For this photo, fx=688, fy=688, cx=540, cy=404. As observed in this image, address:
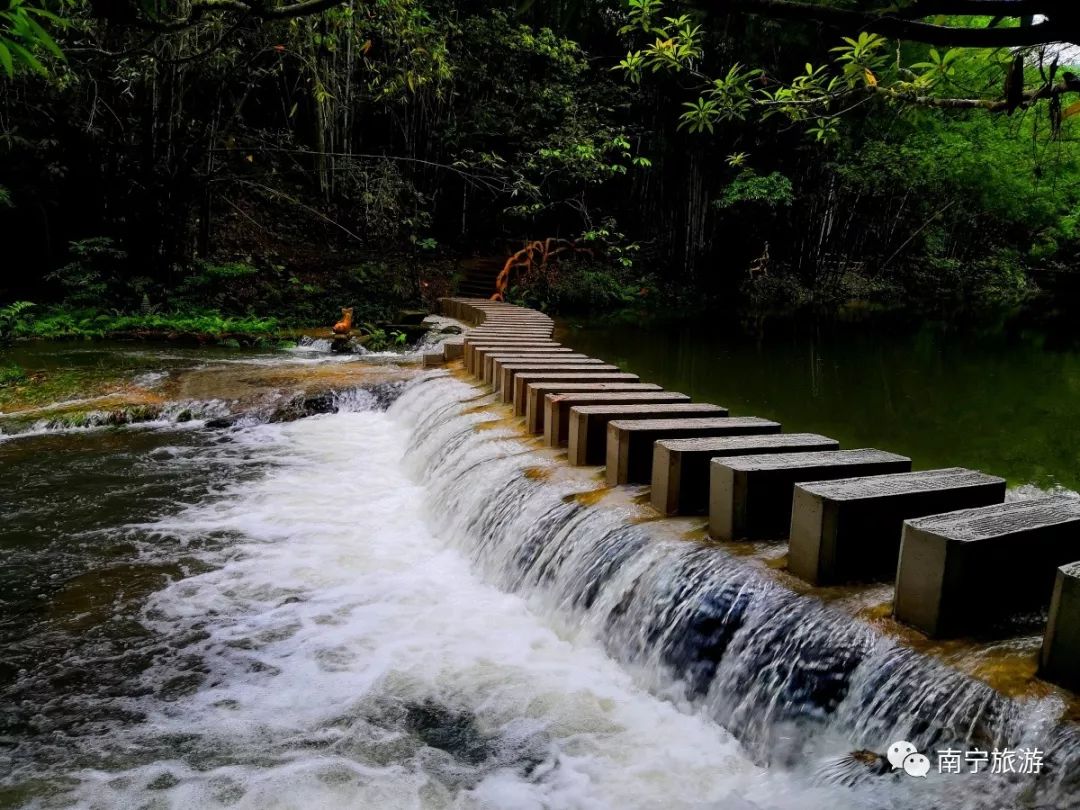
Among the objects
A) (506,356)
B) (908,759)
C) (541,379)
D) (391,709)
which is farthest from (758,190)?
(908,759)

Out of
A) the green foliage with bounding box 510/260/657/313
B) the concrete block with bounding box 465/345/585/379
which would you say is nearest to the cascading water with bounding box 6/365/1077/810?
the concrete block with bounding box 465/345/585/379

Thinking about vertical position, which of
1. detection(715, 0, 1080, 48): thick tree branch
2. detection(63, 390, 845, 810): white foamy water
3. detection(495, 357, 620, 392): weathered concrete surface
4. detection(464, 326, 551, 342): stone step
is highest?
detection(715, 0, 1080, 48): thick tree branch

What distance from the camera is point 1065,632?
204 cm

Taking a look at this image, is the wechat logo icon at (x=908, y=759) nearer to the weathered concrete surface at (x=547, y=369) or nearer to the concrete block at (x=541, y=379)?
the concrete block at (x=541, y=379)

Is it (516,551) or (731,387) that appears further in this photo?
(731,387)

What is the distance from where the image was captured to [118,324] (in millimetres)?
13375

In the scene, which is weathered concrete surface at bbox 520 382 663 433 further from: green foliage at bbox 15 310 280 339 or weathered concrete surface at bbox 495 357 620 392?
green foliage at bbox 15 310 280 339

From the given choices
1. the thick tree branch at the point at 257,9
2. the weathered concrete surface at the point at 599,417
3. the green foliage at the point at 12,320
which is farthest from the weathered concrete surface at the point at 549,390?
the green foliage at the point at 12,320

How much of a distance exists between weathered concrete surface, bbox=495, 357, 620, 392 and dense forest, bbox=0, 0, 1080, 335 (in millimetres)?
2323

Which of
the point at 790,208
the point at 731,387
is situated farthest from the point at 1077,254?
the point at 731,387

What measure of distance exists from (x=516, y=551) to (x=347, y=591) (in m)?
1.08

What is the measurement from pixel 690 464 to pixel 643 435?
1.75ft

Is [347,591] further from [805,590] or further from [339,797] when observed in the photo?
[805,590]

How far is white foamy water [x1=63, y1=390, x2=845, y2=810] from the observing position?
257cm
